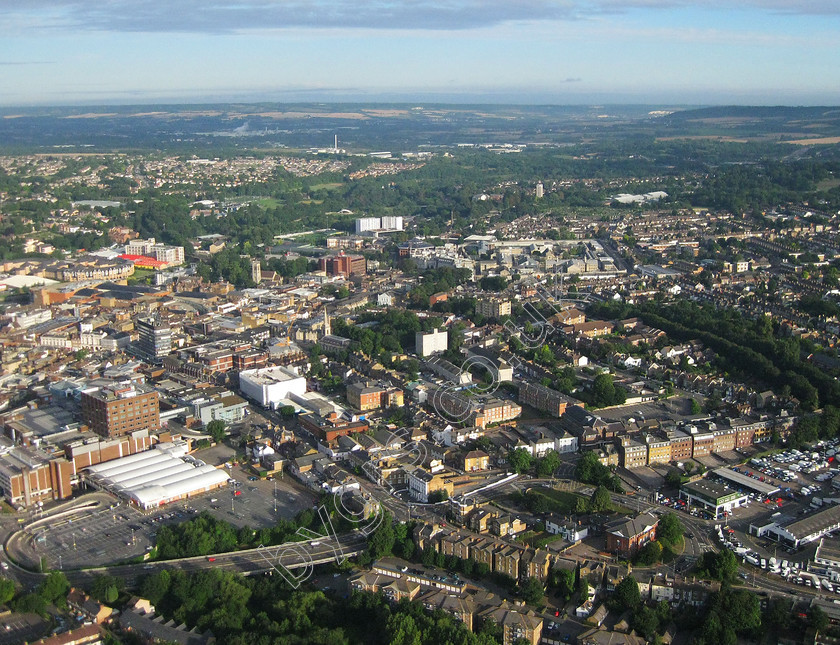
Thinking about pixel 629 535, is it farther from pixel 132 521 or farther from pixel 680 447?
pixel 132 521

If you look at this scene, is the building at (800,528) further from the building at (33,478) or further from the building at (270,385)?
the building at (33,478)

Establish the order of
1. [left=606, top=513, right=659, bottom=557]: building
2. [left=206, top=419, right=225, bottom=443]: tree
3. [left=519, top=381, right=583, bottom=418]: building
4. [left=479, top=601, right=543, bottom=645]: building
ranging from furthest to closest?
[left=519, top=381, right=583, bottom=418]: building, [left=206, top=419, right=225, bottom=443]: tree, [left=606, top=513, right=659, bottom=557]: building, [left=479, top=601, right=543, bottom=645]: building

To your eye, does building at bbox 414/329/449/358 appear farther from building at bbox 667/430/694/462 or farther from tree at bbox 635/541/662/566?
tree at bbox 635/541/662/566

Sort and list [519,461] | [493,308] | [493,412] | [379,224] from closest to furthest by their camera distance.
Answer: [519,461], [493,412], [493,308], [379,224]

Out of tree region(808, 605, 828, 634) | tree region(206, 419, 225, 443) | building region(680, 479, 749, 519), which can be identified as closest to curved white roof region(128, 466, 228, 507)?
tree region(206, 419, 225, 443)

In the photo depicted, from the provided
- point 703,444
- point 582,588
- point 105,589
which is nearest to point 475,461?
point 703,444

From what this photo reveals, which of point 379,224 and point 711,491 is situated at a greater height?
point 711,491
